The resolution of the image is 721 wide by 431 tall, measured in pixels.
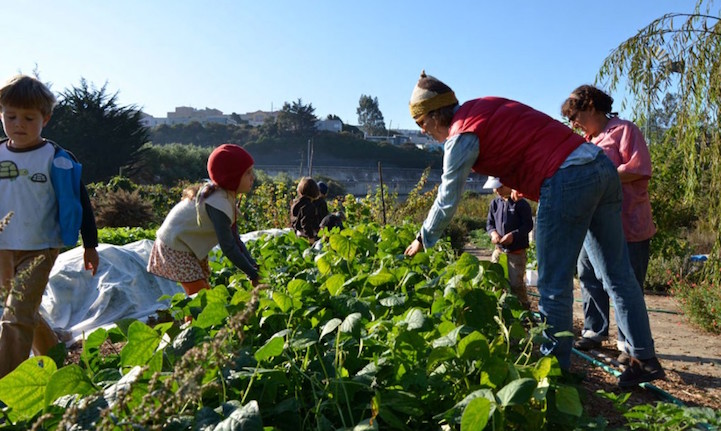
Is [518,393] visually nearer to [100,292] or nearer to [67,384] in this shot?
[67,384]

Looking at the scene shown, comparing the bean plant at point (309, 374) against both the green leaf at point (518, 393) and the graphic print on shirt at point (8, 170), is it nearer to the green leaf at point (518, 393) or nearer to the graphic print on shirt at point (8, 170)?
the green leaf at point (518, 393)

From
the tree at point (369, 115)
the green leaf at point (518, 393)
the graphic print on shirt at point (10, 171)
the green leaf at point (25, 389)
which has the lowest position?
the green leaf at point (25, 389)

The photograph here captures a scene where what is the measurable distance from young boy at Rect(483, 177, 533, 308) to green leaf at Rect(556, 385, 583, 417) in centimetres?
371

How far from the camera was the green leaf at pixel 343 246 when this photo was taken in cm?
261

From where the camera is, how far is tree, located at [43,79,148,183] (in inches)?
1252

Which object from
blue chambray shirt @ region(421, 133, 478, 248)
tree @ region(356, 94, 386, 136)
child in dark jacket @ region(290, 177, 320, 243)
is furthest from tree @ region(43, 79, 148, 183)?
tree @ region(356, 94, 386, 136)

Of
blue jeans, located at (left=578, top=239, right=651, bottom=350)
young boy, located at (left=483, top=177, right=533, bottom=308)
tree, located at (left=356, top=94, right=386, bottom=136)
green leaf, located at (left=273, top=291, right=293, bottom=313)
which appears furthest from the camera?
tree, located at (left=356, top=94, right=386, bottom=136)

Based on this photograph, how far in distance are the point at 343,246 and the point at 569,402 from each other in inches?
54.7

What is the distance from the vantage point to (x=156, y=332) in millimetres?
1506

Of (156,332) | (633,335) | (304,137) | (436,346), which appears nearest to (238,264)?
(156,332)

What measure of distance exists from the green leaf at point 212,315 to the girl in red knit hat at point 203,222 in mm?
1494

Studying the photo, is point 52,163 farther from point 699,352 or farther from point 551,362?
point 699,352

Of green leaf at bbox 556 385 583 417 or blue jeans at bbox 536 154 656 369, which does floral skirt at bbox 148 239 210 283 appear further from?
green leaf at bbox 556 385 583 417

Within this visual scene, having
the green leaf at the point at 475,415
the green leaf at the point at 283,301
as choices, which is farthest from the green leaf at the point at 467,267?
the green leaf at the point at 475,415
